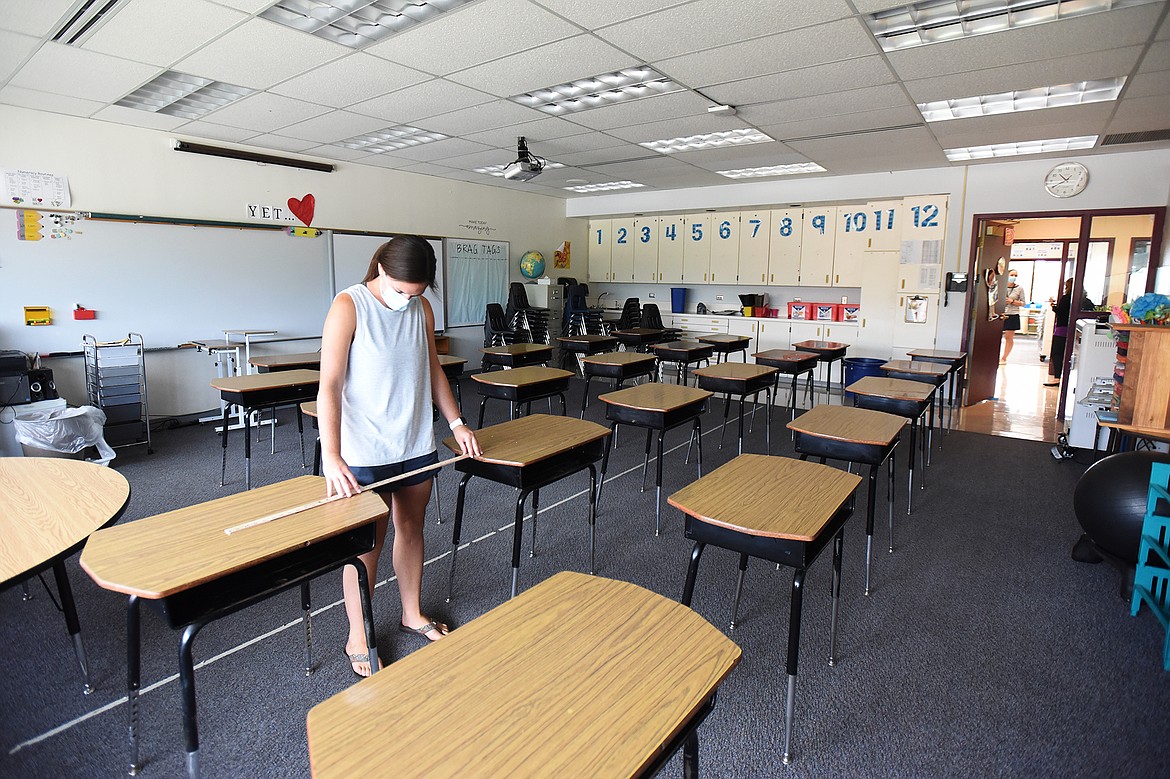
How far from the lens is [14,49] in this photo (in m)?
3.70

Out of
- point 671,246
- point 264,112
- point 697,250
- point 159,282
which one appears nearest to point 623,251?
point 671,246

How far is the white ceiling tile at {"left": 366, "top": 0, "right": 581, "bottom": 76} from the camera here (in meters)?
3.11

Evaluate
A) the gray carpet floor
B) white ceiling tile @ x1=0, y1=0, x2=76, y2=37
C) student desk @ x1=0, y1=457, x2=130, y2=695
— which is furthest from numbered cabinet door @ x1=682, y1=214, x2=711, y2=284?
student desk @ x1=0, y1=457, x2=130, y2=695

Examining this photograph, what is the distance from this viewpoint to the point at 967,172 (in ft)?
22.8

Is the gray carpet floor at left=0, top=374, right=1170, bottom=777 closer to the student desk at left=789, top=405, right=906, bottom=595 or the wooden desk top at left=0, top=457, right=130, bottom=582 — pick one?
the student desk at left=789, top=405, right=906, bottom=595

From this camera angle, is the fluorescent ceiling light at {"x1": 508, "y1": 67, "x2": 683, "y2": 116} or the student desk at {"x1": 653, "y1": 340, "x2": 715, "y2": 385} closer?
the fluorescent ceiling light at {"x1": 508, "y1": 67, "x2": 683, "y2": 116}

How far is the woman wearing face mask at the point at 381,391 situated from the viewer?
73.8 inches

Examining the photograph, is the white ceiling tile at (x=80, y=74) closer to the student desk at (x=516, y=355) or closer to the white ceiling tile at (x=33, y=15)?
the white ceiling tile at (x=33, y=15)

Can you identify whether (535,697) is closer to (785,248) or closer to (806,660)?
(806,660)

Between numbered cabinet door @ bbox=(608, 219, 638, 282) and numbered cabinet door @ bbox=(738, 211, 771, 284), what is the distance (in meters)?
1.96

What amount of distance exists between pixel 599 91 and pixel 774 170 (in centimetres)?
381

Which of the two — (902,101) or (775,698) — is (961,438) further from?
(775,698)

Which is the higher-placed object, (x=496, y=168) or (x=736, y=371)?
(x=496, y=168)

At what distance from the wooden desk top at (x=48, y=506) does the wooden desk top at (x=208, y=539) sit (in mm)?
119
